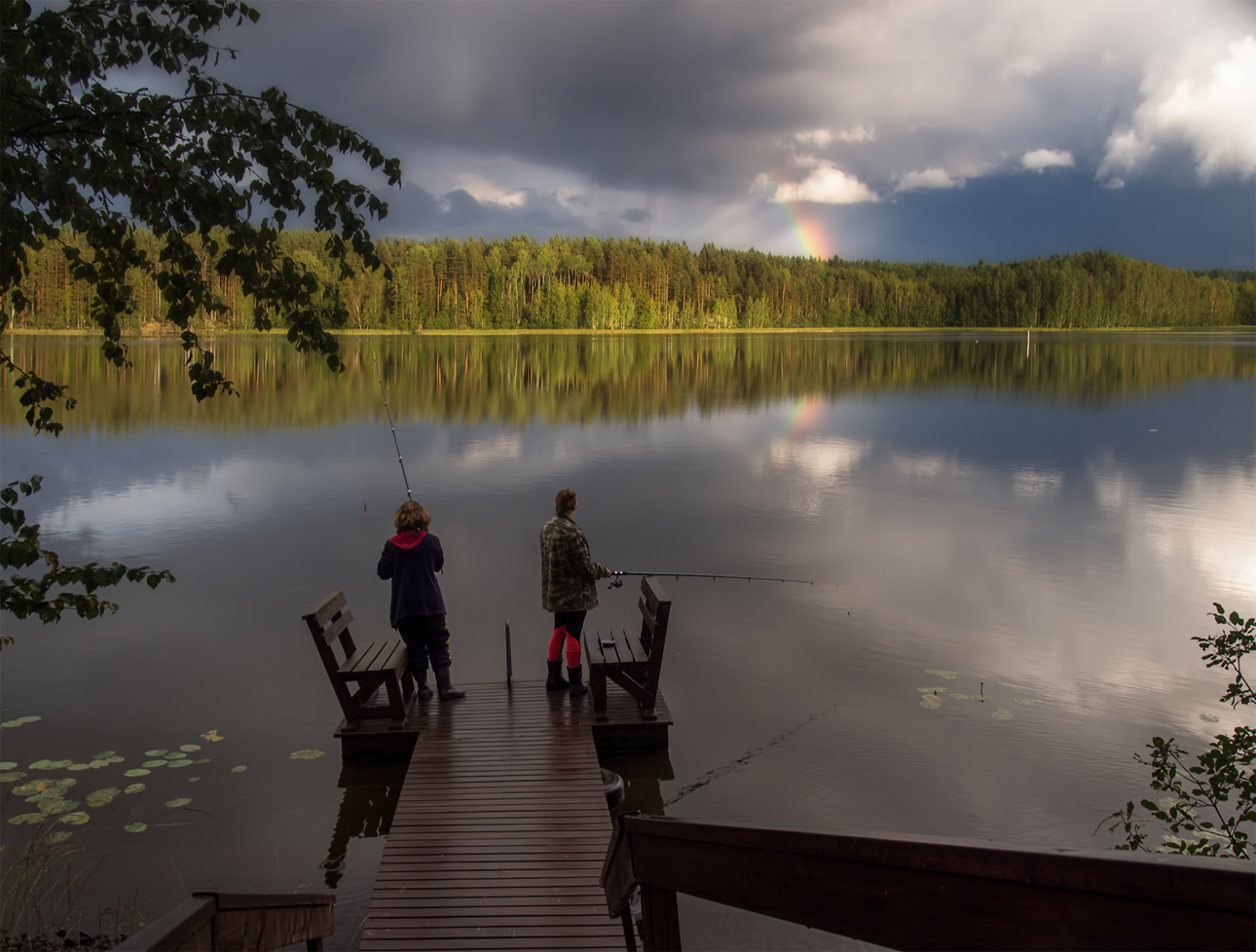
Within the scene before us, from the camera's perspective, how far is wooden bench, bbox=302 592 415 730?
753 cm

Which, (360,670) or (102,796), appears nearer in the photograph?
(102,796)

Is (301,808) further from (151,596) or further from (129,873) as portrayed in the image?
(151,596)

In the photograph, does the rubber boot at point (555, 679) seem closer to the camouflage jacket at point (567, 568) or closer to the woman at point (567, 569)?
the woman at point (567, 569)

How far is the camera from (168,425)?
101ft

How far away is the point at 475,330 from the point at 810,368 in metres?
85.6

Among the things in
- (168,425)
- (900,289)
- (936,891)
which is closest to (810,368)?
(168,425)

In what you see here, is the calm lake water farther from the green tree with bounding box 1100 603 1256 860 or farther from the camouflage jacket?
the green tree with bounding box 1100 603 1256 860

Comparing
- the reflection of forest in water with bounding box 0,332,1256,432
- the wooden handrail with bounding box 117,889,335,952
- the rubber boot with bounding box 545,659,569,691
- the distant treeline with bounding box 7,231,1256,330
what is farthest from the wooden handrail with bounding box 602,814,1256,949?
the distant treeline with bounding box 7,231,1256,330

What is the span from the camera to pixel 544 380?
51312 mm

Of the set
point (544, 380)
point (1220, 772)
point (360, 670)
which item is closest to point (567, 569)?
point (360, 670)

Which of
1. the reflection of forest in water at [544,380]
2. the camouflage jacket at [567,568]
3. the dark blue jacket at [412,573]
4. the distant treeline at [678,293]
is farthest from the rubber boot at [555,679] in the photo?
the distant treeline at [678,293]

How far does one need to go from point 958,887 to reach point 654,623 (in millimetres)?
6172

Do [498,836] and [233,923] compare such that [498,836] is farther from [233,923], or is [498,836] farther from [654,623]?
[233,923]

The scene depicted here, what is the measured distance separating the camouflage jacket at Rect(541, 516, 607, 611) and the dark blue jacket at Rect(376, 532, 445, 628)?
0.94 meters
